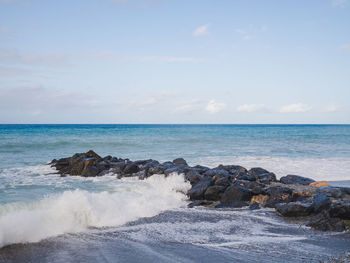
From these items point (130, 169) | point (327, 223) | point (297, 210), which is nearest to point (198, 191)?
point (297, 210)

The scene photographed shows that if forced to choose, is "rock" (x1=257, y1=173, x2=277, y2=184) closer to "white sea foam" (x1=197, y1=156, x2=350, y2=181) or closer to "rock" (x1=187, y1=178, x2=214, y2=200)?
"rock" (x1=187, y1=178, x2=214, y2=200)

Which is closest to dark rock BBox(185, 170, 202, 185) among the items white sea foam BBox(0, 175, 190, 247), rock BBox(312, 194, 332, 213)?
white sea foam BBox(0, 175, 190, 247)

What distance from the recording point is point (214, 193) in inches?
342

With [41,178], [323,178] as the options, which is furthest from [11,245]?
[323,178]

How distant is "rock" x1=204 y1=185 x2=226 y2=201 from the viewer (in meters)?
8.68

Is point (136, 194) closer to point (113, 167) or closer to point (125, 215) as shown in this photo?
point (125, 215)

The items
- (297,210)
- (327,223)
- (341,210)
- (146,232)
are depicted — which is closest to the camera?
(146,232)

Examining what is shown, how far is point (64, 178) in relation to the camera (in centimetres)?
1208

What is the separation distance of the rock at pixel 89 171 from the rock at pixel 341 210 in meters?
8.92

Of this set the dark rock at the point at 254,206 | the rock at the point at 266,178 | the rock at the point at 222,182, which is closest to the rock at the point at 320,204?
the dark rock at the point at 254,206

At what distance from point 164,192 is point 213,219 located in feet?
8.89

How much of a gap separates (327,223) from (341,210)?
669 mm

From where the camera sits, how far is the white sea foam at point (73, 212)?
18.5 ft

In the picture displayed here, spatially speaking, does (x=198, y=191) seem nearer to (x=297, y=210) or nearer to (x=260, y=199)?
(x=260, y=199)
